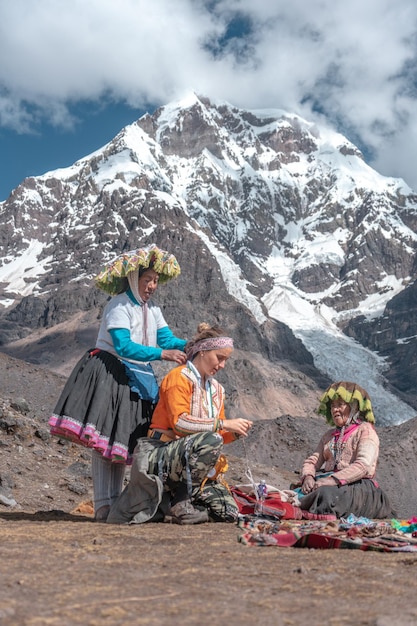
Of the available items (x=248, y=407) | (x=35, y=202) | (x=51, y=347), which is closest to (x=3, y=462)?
(x=248, y=407)

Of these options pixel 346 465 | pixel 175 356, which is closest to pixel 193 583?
pixel 175 356

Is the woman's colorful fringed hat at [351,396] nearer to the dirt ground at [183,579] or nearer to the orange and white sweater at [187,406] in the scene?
the orange and white sweater at [187,406]

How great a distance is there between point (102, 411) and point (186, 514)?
1028 mm

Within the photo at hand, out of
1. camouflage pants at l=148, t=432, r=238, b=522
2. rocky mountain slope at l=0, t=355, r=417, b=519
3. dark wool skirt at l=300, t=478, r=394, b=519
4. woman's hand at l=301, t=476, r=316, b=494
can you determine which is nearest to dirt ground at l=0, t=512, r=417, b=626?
camouflage pants at l=148, t=432, r=238, b=522

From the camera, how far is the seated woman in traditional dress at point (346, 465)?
6.04 m

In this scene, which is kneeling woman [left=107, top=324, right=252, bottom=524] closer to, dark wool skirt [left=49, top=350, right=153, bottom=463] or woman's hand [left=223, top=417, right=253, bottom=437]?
woman's hand [left=223, top=417, right=253, bottom=437]

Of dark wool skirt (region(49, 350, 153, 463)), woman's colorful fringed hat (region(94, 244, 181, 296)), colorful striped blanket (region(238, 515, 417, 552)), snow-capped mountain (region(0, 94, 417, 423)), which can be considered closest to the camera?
colorful striped blanket (region(238, 515, 417, 552))

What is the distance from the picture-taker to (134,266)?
580cm

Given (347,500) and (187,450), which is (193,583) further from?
(347,500)

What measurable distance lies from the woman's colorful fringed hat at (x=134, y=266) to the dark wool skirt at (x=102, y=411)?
2.27ft

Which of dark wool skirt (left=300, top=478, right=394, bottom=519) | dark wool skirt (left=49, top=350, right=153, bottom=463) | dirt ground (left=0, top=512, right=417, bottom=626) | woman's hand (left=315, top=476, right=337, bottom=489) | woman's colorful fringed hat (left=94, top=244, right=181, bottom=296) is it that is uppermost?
woman's colorful fringed hat (left=94, top=244, right=181, bottom=296)

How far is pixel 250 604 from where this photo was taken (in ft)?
8.03

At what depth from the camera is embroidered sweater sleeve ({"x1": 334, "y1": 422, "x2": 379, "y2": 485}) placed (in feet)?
20.1

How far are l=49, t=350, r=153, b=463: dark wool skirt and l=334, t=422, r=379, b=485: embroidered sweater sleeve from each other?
6.00 feet
